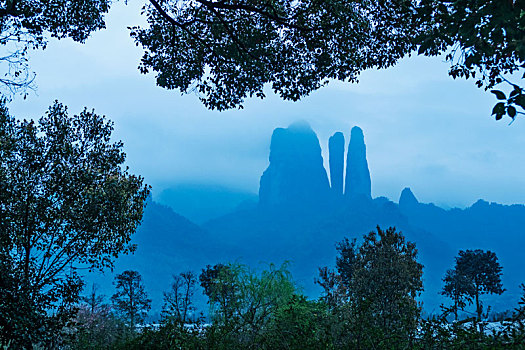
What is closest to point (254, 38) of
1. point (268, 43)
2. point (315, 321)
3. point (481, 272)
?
point (268, 43)

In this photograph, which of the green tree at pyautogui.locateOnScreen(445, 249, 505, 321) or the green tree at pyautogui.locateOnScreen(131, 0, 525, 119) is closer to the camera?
the green tree at pyautogui.locateOnScreen(131, 0, 525, 119)

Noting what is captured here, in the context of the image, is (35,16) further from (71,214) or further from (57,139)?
(71,214)

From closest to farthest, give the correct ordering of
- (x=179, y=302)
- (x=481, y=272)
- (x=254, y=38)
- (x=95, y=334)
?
1. (x=254, y=38)
2. (x=95, y=334)
3. (x=481, y=272)
4. (x=179, y=302)

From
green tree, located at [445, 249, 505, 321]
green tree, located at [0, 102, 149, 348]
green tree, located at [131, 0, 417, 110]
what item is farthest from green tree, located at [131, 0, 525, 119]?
green tree, located at [445, 249, 505, 321]

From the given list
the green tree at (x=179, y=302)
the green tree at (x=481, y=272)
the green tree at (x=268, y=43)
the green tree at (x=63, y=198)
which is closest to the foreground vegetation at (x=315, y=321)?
the green tree at (x=179, y=302)

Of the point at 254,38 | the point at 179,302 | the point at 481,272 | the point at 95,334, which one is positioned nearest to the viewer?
the point at 254,38

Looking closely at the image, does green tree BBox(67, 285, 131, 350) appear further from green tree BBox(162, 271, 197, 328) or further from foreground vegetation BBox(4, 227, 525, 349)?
green tree BBox(162, 271, 197, 328)

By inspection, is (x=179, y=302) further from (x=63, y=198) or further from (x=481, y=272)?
(x=63, y=198)

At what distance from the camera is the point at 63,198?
12.6m

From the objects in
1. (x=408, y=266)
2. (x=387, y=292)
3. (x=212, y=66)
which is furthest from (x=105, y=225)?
(x=408, y=266)

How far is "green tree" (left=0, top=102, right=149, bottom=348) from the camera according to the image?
1156cm

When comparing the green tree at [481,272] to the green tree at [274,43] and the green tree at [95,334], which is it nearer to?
the green tree at [95,334]

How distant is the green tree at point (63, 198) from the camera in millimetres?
11562

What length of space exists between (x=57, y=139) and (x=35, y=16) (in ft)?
13.3
